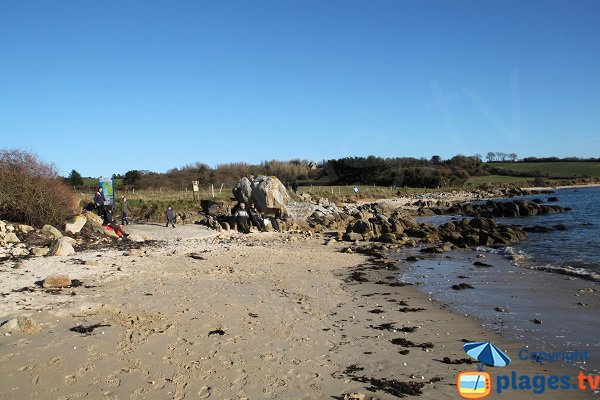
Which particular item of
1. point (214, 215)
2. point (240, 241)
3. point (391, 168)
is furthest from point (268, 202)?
point (391, 168)

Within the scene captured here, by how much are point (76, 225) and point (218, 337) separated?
514 inches

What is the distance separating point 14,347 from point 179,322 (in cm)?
258

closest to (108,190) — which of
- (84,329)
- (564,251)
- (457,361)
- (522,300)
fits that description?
(84,329)

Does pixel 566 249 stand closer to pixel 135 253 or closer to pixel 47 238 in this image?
pixel 135 253

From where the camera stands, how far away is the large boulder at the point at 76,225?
17672mm

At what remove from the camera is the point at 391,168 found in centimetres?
8800

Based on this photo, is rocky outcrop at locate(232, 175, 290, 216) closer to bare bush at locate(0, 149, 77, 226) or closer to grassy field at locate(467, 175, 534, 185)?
bare bush at locate(0, 149, 77, 226)

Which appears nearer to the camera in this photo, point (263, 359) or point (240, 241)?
point (263, 359)

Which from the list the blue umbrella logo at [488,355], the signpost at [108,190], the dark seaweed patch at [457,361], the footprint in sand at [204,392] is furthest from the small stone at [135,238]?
the blue umbrella logo at [488,355]

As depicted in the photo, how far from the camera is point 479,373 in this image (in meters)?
6.20

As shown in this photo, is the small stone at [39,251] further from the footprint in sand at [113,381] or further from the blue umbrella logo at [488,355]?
the blue umbrella logo at [488,355]

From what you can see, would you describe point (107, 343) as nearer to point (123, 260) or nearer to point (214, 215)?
point (123, 260)

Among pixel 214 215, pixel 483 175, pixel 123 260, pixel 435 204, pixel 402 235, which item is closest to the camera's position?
pixel 123 260

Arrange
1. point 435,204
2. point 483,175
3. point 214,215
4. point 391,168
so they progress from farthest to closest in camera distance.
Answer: point 483,175, point 391,168, point 435,204, point 214,215
